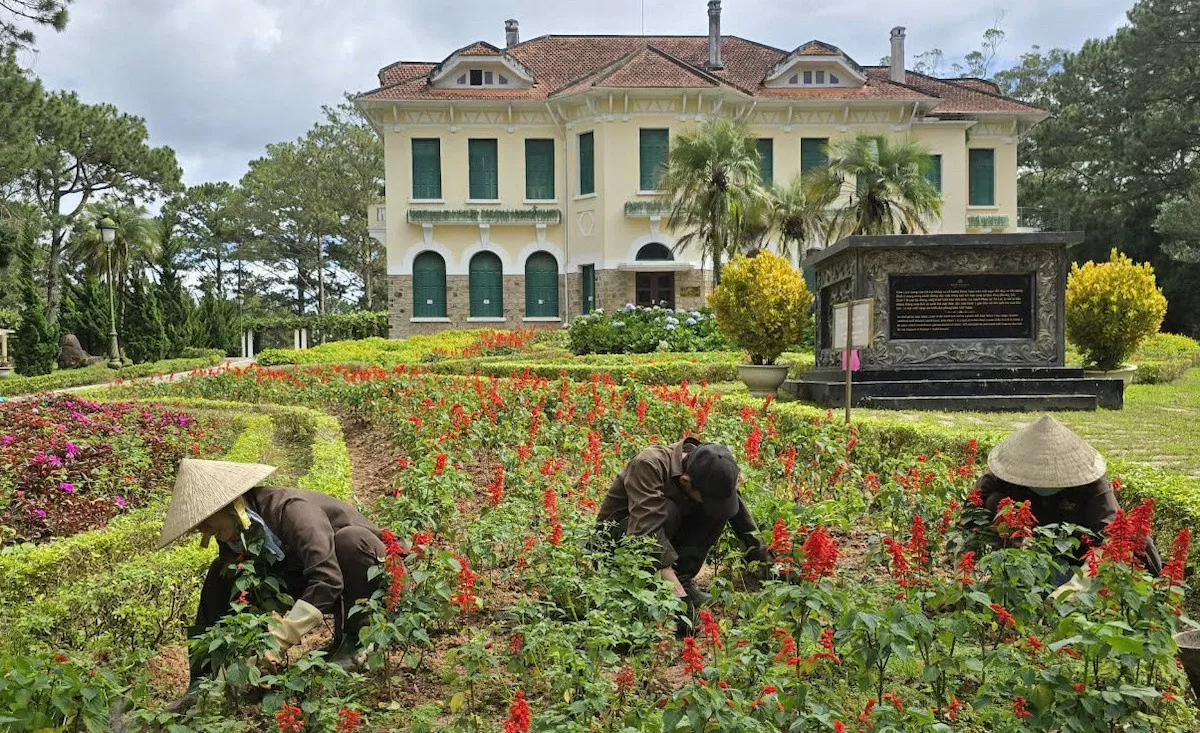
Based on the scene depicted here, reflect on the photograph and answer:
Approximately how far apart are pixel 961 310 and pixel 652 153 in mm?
16763

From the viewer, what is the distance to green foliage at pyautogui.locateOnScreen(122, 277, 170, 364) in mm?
26812

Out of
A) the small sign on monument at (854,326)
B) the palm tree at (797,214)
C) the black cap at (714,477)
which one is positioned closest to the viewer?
the black cap at (714,477)

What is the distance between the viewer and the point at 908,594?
319 cm

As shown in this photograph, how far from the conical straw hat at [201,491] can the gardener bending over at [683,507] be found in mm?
1512

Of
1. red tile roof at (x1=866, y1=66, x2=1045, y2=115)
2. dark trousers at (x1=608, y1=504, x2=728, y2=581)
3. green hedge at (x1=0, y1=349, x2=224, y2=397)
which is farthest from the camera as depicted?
red tile roof at (x1=866, y1=66, x2=1045, y2=115)

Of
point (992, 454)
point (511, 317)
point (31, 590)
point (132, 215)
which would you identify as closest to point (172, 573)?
point (31, 590)

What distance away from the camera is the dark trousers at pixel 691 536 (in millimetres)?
4023

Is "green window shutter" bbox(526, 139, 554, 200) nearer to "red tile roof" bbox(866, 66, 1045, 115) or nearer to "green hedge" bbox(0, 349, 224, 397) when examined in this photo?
"green hedge" bbox(0, 349, 224, 397)

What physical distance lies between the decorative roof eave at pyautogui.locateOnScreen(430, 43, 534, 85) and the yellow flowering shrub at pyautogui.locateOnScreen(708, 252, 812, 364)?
53.6 ft

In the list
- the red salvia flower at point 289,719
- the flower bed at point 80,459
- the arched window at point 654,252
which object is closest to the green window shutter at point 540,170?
the arched window at point 654,252

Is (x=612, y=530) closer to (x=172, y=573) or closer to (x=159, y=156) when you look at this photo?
(x=172, y=573)

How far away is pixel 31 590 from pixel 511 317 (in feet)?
77.6

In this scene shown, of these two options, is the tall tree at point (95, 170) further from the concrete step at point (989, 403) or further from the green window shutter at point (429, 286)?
the concrete step at point (989, 403)

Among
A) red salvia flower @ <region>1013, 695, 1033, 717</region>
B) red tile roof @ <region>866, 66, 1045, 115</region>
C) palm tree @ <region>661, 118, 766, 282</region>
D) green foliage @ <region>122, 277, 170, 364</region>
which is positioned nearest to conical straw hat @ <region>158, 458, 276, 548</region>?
red salvia flower @ <region>1013, 695, 1033, 717</region>
